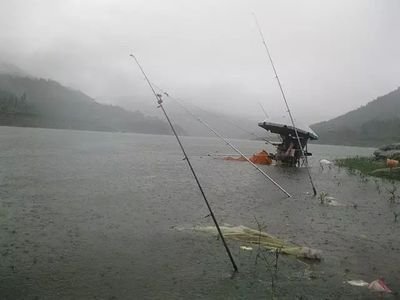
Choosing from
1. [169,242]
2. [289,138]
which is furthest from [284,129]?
[169,242]

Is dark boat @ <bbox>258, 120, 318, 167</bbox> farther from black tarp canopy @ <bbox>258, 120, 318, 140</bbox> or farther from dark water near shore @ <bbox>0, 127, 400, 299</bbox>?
dark water near shore @ <bbox>0, 127, 400, 299</bbox>

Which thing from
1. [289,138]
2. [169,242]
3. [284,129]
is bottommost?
[169,242]

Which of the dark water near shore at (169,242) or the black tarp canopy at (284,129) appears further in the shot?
the black tarp canopy at (284,129)

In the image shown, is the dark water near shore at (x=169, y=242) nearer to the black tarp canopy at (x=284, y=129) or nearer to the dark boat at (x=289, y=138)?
the black tarp canopy at (x=284, y=129)

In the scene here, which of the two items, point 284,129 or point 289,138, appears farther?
point 289,138

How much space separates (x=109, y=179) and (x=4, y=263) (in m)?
20.3

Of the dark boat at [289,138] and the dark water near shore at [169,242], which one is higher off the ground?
the dark boat at [289,138]

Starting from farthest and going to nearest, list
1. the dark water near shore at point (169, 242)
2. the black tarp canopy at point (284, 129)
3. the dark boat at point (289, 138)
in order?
the dark boat at point (289, 138) → the black tarp canopy at point (284, 129) → the dark water near shore at point (169, 242)

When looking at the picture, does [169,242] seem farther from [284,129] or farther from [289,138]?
[289,138]

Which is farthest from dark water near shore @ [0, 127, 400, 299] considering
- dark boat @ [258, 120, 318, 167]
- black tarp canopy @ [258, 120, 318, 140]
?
dark boat @ [258, 120, 318, 167]

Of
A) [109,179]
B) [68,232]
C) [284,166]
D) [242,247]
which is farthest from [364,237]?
[284,166]

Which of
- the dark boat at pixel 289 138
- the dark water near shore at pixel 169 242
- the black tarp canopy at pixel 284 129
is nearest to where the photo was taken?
the dark water near shore at pixel 169 242

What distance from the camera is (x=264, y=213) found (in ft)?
65.7

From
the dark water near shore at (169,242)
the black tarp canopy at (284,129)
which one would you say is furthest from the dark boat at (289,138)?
the dark water near shore at (169,242)
